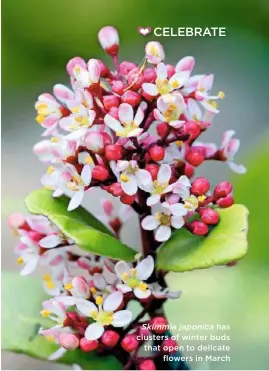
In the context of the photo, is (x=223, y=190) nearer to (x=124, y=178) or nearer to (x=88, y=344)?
(x=124, y=178)

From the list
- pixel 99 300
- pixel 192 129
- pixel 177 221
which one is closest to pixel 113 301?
pixel 99 300

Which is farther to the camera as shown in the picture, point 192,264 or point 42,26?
point 42,26

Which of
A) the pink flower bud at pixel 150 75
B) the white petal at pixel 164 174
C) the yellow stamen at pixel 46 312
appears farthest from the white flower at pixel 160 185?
the yellow stamen at pixel 46 312

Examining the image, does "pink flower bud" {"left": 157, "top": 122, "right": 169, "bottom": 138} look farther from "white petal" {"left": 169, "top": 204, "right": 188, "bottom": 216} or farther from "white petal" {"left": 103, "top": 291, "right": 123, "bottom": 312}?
"white petal" {"left": 103, "top": 291, "right": 123, "bottom": 312}

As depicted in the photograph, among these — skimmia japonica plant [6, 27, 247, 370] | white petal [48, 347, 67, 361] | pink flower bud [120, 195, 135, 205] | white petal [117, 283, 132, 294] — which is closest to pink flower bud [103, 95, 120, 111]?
skimmia japonica plant [6, 27, 247, 370]

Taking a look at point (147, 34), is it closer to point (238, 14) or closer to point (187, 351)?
point (238, 14)

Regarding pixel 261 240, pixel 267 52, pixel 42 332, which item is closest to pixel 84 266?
pixel 42 332
